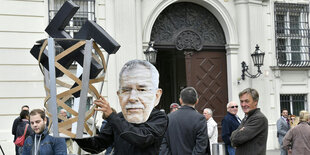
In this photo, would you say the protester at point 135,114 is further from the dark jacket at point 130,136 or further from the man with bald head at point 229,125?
the man with bald head at point 229,125

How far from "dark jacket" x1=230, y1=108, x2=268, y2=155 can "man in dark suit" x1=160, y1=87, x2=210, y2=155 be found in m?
0.50

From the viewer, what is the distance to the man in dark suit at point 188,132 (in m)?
6.23

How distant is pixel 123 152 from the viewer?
351 centimetres

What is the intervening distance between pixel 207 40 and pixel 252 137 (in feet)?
32.3

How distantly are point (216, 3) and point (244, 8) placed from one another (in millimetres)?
924

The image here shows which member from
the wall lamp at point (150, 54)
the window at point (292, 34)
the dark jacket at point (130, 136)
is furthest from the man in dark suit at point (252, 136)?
the window at point (292, 34)

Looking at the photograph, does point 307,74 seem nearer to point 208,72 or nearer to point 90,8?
point 208,72

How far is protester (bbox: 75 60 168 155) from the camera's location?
3.40 meters

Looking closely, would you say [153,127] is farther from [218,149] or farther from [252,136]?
[218,149]

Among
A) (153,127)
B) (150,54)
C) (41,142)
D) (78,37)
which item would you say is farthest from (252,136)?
(150,54)

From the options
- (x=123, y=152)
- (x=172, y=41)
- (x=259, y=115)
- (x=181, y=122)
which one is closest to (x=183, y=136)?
(x=181, y=122)

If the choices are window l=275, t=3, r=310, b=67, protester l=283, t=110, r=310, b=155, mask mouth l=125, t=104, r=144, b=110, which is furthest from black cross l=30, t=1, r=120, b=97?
Result: window l=275, t=3, r=310, b=67

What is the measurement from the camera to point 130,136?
3373 millimetres

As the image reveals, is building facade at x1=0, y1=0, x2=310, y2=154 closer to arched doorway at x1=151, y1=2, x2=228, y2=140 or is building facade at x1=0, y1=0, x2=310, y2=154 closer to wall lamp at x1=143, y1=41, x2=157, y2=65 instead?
arched doorway at x1=151, y1=2, x2=228, y2=140
